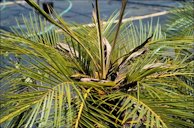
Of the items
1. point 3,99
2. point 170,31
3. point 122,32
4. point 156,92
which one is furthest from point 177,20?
point 3,99

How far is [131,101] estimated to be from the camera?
1.51 metres

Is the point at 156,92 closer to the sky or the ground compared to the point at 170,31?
closer to the ground

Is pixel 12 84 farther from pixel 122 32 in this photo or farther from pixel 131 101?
pixel 122 32

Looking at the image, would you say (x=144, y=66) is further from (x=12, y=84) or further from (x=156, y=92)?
(x=12, y=84)

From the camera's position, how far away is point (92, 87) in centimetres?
156

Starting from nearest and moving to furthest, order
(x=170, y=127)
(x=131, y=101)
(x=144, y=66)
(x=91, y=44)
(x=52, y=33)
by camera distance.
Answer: (x=170, y=127) < (x=131, y=101) < (x=144, y=66) < (x=91, y=44) < (x=52, y=33)

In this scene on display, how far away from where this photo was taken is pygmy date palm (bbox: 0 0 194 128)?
1424 mm

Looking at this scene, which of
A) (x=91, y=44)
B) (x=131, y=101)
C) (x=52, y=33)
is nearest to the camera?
(x=131, y=101)

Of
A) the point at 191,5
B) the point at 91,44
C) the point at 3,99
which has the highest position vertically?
the point at 191,5

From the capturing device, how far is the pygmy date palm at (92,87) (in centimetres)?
142

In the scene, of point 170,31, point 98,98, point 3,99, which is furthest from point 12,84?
point 170,31

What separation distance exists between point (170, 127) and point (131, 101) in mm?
196

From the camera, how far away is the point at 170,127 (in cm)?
139

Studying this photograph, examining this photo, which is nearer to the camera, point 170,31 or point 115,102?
point 115,102
